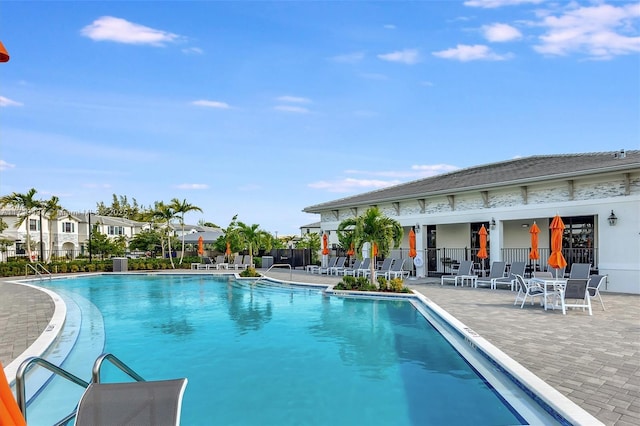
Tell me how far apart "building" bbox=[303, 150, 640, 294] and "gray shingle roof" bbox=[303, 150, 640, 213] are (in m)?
0.03

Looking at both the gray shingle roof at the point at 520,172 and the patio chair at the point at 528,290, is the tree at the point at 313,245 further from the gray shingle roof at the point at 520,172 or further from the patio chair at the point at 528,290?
the patio chair at the point at 528,290

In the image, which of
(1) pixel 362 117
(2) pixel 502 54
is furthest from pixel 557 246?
(1) pixel 362 117

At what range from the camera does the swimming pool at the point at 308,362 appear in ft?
17.0

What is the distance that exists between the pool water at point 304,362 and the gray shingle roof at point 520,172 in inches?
281

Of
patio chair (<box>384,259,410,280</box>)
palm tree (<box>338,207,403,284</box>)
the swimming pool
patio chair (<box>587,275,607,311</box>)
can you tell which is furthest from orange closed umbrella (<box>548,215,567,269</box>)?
patio chair (<box>384,259,410,280</box>)

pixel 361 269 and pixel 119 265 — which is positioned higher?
pixel 361 269

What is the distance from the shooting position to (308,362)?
7332mm

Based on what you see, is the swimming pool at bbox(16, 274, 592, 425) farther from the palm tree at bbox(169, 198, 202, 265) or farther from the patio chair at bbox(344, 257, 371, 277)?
the palm tree at bbox(169, 198, 202, 265)

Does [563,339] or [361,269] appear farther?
[361,269]

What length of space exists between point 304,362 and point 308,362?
7cm

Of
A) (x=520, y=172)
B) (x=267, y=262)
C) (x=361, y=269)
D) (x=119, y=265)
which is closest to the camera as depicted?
(x=520, y=172)

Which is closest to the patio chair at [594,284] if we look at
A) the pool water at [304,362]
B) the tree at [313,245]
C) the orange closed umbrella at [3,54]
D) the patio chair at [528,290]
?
the patio chair at [528,290]

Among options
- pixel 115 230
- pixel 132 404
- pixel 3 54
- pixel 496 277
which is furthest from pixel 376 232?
pixel 115 230

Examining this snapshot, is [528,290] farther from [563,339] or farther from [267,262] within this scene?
[267,262]
